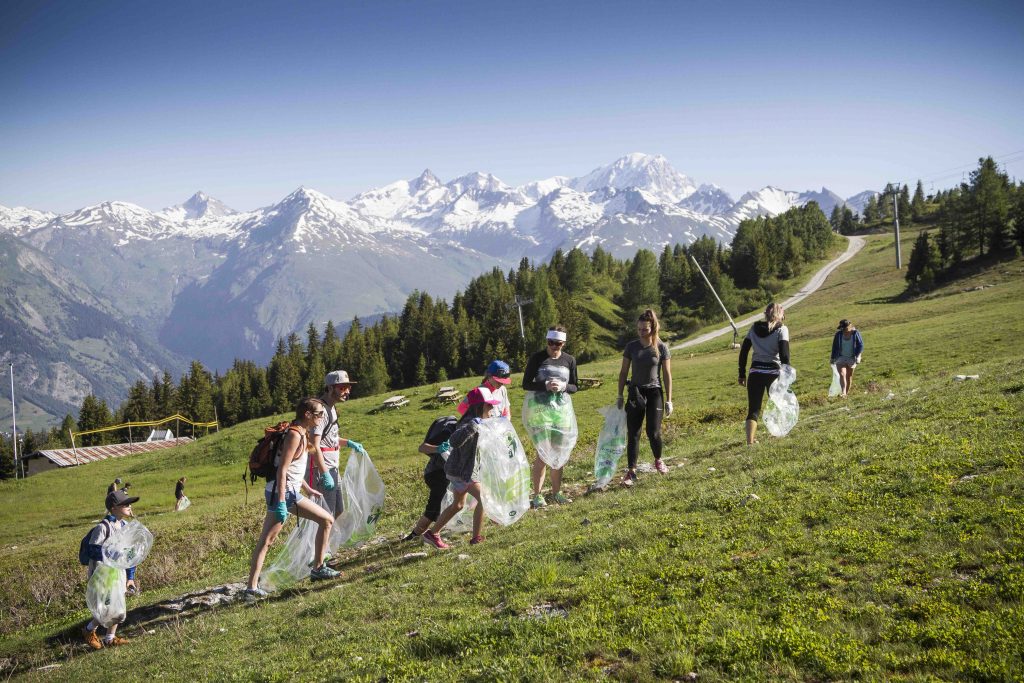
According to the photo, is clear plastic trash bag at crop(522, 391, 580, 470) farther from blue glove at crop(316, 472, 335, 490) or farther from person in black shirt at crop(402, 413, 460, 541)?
blue glove at crop(316, 472, 335, 490)

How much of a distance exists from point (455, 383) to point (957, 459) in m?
52.3

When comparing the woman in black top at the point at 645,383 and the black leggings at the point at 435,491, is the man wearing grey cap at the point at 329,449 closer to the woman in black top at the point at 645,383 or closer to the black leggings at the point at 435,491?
the black leggings at the point at 435,491

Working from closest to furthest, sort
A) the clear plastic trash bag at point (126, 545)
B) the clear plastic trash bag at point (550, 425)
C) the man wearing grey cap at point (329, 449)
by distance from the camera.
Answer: the man wearing grey cap at point (329, 449), the clear plastic trash bag at point (126, 545), the clear plastic trash bag at point (550, 425)

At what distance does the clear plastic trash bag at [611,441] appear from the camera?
12.6 meters

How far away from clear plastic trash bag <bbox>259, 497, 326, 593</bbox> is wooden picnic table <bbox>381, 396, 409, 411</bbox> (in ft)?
137

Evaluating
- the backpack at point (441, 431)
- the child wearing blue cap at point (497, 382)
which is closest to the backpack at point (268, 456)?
the backpack at point (441, 431)

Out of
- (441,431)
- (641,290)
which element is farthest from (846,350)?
(641,290)

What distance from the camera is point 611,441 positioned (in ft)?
41.4

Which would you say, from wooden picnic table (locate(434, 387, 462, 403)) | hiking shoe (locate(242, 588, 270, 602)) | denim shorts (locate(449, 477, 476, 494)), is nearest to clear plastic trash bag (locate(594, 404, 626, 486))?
denim shorts (locate(449, 477, 476, 494))

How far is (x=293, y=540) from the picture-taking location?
35.4 ft

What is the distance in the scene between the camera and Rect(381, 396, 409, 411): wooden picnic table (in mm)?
52438

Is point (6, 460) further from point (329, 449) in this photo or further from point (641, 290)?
point (641, 290)

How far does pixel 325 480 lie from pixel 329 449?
1.77 ft

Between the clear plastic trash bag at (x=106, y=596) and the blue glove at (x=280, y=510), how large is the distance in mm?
3587
